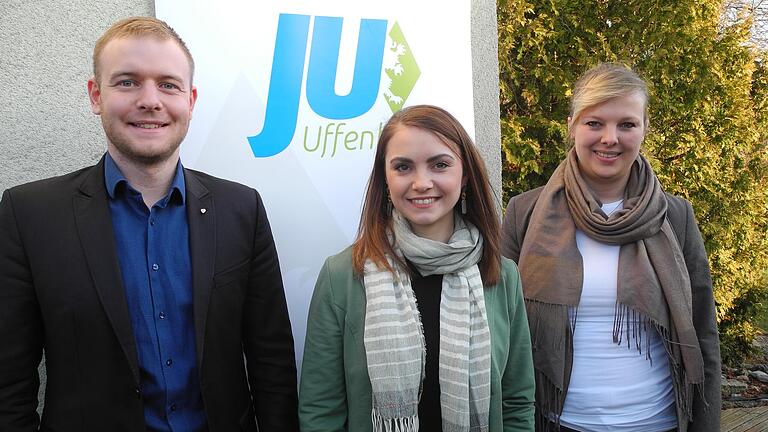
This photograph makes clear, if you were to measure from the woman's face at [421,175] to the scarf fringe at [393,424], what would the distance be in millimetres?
635

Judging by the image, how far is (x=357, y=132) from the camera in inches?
112

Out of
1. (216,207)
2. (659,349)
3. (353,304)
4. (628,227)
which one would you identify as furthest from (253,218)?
(659,349)

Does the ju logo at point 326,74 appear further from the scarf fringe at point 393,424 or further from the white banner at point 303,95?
the scarf fringe at point 393,424

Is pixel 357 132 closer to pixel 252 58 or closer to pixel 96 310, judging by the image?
pixel 252 58

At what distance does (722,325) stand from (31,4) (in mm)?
6701

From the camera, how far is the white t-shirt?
2.26 meters

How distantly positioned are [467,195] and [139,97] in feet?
3.74

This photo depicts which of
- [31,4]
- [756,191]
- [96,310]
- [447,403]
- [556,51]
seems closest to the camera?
[96,310]

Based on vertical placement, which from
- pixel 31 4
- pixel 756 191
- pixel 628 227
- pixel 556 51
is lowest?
pixel 628 227

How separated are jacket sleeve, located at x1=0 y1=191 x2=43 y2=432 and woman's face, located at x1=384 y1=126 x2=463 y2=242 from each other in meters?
1.13

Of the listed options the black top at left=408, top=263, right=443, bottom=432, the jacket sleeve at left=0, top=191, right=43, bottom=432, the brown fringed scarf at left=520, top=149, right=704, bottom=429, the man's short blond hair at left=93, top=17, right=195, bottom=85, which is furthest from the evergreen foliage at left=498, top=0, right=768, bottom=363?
the jacket sleeve at left=0, top=191, right=43, bottom=432

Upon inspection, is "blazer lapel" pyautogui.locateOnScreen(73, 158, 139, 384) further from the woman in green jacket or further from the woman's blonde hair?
the woman's blonde hair

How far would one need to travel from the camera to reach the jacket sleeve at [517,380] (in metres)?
2.08

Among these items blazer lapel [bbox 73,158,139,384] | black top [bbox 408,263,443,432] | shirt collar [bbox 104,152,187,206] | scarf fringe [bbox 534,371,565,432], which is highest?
shirt collar [bbox 104,152,187,206]
